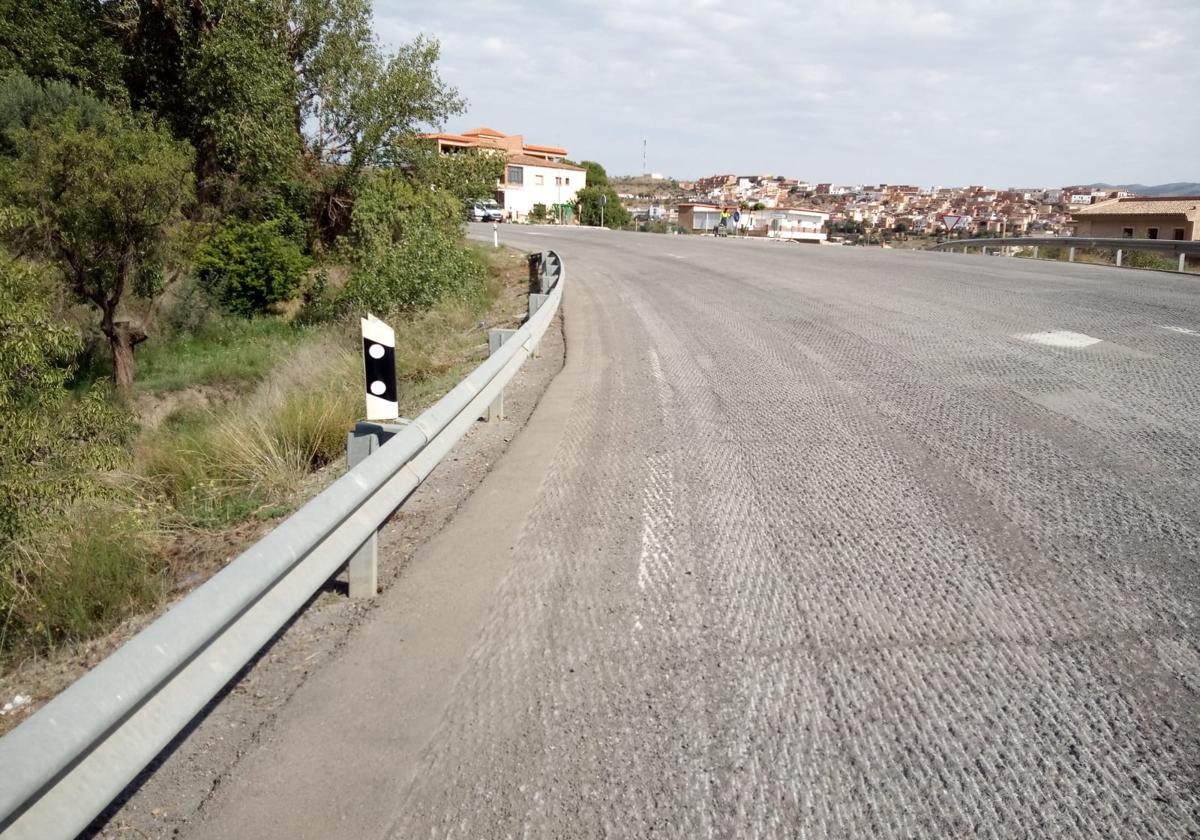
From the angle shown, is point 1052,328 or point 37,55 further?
point 37,55

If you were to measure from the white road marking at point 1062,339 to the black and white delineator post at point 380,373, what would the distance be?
24.2ft

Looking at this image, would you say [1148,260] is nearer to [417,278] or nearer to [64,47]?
[417,278]

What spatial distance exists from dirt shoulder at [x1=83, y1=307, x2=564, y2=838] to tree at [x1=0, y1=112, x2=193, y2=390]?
13.8 metres

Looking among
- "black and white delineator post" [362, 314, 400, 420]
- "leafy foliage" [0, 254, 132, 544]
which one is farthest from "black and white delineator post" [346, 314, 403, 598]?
"leafy foliage" [0, 254, 132, 544]

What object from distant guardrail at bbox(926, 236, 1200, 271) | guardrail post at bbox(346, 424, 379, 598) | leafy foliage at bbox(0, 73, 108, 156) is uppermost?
leafy foliage at bbox(0, 73, 108, 156)

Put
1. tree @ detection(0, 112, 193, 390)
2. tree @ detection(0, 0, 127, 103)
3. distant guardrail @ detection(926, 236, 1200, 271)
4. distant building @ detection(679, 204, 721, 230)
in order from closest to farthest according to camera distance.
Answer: tree @ detection(0, 112, 193, 390)
distant guardrail @ detection(926, 236, 1200, 271)
tree @ detection(0, 0, 127, 103)
distant building @ detection(679, 204, 721, 230)

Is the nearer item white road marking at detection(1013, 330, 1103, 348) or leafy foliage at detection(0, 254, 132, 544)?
leafy foliage at detection(0, 254, 132, 544)

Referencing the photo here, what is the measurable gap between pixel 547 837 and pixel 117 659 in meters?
1.21

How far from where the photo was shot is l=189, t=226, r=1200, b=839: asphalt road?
Result: 2.75 meters

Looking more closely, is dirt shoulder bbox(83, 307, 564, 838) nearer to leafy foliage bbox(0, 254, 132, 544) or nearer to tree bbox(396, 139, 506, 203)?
leafy foliage bbox(0, 254, 132, 544)

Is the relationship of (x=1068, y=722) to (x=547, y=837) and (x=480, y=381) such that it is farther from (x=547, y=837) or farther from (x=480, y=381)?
(x=480, y=381)

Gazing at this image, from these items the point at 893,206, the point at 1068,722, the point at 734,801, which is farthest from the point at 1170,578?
the point at 893,206

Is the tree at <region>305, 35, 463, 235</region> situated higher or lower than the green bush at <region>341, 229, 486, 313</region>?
higher

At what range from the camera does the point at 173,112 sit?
26.6 m
